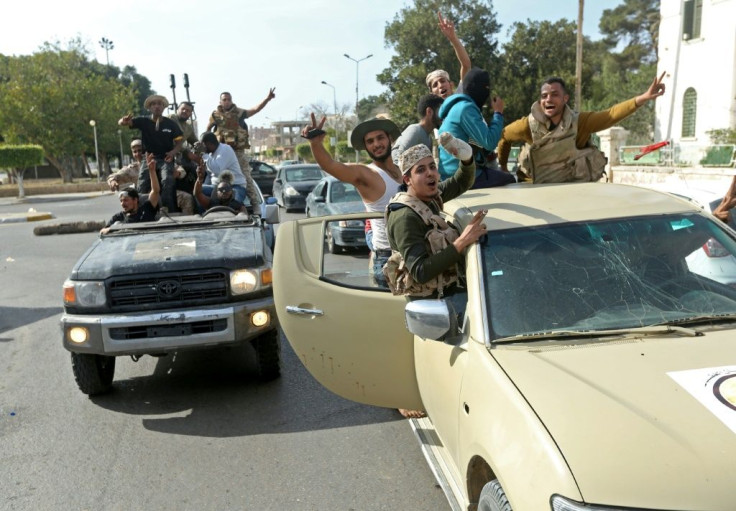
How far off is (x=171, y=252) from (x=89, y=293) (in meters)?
0.71

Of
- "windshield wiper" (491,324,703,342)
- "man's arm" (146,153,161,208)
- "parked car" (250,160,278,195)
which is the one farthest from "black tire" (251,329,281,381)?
"parked car" (250,160,278,195)

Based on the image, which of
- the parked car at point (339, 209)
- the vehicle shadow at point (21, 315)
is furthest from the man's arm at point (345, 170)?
the parked car at point (339, 209)

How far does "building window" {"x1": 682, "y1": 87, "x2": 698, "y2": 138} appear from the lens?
28.2 metres

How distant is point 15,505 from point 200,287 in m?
2.05

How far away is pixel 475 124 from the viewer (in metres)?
4.58

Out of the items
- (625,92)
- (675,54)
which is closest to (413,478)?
(675,54)

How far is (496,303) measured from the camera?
3.01 metres

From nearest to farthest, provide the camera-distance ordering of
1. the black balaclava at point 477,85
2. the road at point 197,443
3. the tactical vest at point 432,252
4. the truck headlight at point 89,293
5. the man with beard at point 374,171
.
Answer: the tactical vest at point 432,252 → the road at point 197,443 → the man with beard at point 374,171 → the black balaclava at point 477,85 → the truck headlight at point 89,293

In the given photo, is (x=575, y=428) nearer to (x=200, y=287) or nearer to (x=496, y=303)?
(x=496, y=303)

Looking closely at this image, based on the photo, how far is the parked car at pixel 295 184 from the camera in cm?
2105

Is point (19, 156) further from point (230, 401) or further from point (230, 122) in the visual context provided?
point (230, 401)

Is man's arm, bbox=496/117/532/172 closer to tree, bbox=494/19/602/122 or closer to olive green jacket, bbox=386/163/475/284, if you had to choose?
olive green jacket, bbox=386/163/475/284

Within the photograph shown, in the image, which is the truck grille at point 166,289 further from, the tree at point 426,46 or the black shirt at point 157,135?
the tree at point 426,46

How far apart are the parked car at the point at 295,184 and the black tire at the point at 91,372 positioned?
1549 centimetres
